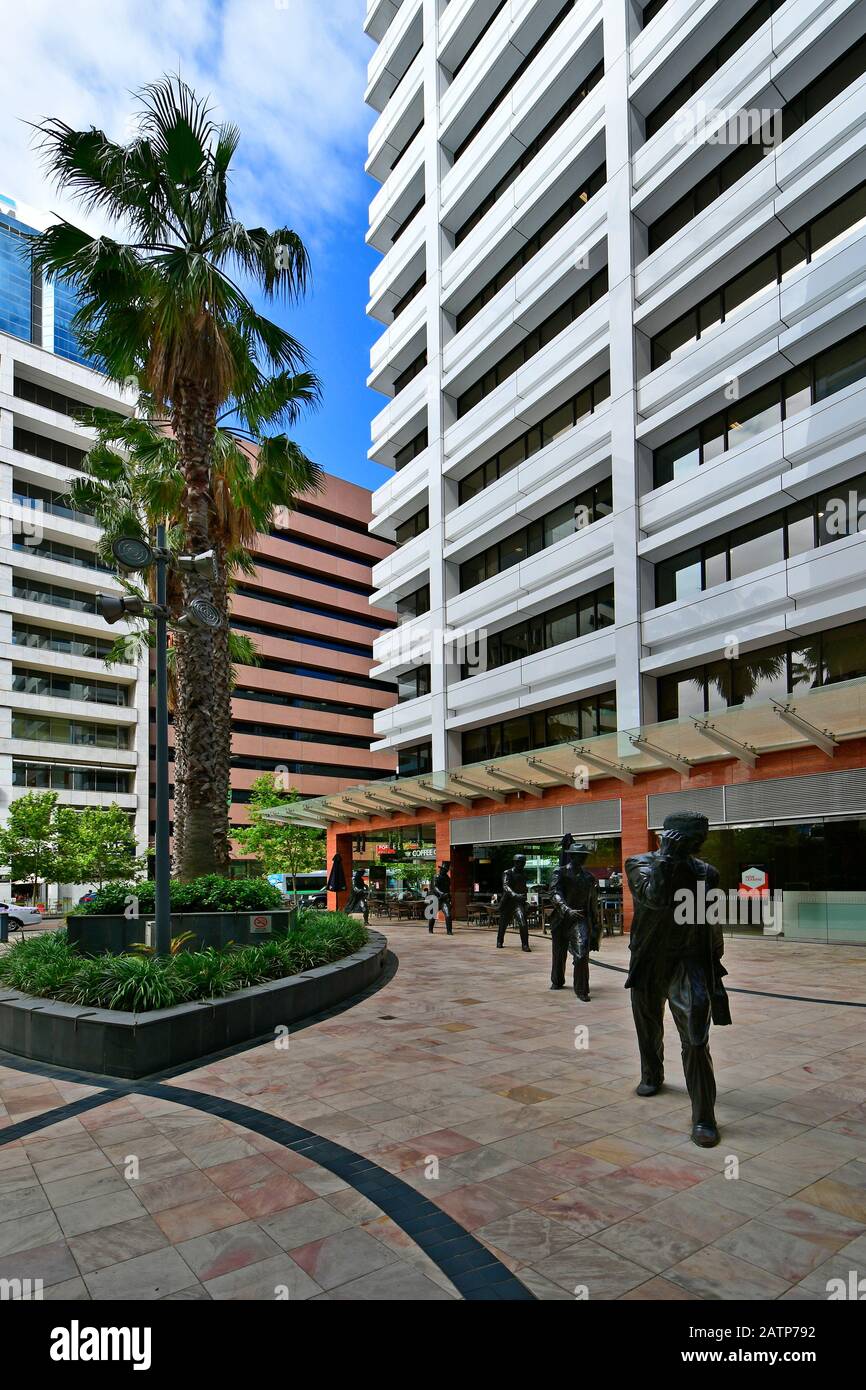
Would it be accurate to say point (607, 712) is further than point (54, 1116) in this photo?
Yes

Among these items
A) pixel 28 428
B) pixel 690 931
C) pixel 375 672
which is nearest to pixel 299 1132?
pixel 690 931

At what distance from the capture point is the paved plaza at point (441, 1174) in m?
3.72

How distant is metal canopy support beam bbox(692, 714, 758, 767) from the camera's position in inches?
669

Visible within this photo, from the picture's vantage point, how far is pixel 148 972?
8102 millimetres

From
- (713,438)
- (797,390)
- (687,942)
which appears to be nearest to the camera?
(687,942)

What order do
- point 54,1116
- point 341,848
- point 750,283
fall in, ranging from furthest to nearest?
point 341,848
point 750,283
point 54,1116

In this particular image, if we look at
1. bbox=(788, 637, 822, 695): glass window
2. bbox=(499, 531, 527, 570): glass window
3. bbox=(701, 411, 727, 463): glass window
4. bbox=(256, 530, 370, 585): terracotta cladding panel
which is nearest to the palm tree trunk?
bbox=(788, 637, 822, 695): glass window

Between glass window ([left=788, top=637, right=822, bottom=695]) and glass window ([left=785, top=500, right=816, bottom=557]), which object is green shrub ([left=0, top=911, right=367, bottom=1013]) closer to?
glass window ([left=788, top=637, right=822, bottom=695])

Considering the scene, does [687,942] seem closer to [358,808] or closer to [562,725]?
[562,725]

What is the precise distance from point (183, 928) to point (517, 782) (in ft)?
46.1

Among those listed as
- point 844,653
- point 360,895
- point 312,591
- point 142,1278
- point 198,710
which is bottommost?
point 360,895

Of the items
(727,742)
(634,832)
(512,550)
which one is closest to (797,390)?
(727,742)

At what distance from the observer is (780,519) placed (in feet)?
60.6
